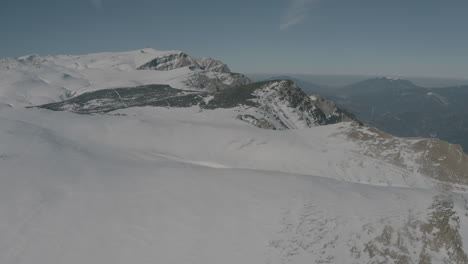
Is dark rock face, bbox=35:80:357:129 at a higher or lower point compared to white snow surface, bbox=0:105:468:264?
higher

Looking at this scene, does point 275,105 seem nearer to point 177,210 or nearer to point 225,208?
point 225,208

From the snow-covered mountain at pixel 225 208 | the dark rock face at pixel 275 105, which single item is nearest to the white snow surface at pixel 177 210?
the snow-covered mountain at pixel 225 208

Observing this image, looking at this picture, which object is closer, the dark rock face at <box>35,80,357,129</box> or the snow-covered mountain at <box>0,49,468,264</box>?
the snow-covered mountain at <box>0,49,468,264</box>

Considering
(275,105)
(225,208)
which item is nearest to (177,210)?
(225,208)

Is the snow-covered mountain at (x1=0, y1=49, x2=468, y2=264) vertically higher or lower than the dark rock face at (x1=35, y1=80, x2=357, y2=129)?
lower

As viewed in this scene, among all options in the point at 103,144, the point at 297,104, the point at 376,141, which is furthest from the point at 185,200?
the point at 297,104

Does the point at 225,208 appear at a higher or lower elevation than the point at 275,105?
lower

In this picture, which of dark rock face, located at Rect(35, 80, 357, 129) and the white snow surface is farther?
dark rock face, located at Rect(35, 80, 357, 129)

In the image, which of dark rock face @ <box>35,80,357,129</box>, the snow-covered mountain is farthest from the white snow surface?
dark rock face @ <box>35,80,357,129</box>

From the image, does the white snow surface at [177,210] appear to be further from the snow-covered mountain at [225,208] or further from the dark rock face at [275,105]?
the dark rock face at [275,105]

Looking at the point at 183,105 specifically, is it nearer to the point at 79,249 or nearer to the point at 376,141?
the point at 376,141

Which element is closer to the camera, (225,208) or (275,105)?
(225,208)

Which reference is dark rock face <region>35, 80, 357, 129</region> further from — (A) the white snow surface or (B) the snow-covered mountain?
(A) the white snow surface
